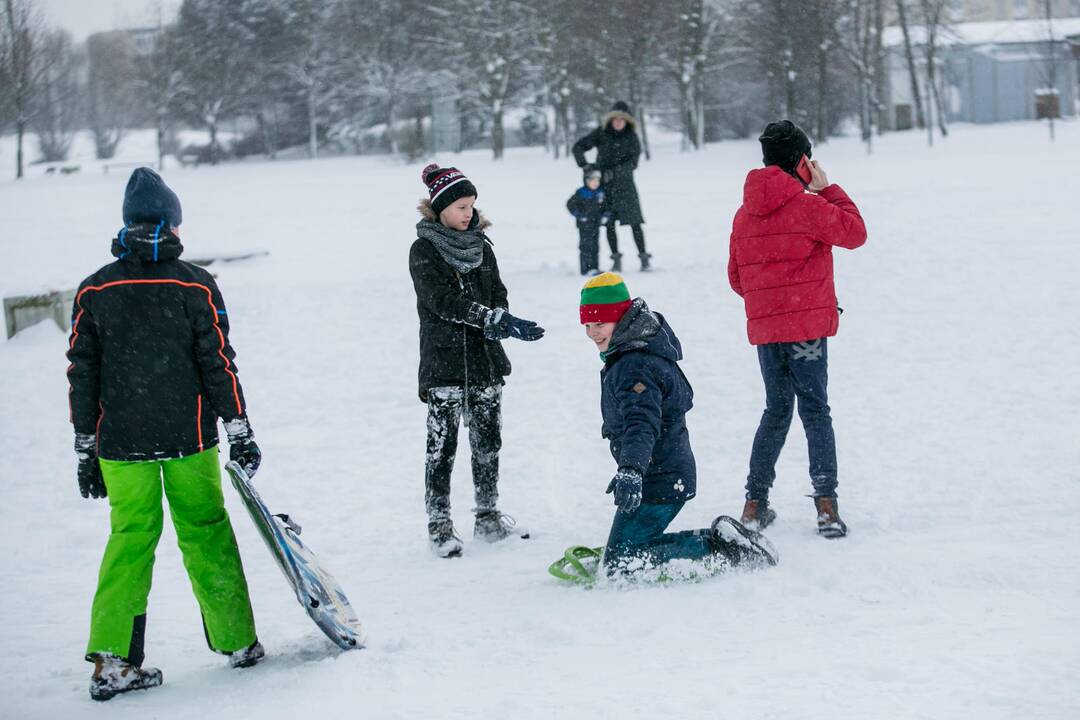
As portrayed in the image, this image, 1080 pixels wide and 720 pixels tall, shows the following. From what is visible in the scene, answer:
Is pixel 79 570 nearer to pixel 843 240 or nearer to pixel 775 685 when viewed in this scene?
pixel 775 685

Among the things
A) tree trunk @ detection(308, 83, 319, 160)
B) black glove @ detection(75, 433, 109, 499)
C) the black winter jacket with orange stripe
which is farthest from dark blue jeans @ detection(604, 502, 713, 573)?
tree trunk @ detection(308, 83, 319, 160)

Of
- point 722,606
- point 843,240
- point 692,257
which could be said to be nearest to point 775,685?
point 722,606

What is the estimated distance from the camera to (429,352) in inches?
212

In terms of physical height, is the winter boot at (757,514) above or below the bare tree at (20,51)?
below

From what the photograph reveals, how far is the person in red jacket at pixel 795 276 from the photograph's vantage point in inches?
198

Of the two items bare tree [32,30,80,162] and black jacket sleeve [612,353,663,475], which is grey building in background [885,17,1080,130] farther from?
black jacket sleeve [612,353,663,475]

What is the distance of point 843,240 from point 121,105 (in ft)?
261

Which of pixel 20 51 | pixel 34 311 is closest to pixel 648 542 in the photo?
pixel 34 311

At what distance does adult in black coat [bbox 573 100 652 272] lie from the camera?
39.2 ft

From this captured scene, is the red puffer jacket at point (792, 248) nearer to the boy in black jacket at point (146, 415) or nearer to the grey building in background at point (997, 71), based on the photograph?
the boy in black jacket at point (146, 415)

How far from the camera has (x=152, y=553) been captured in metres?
Result: 4.09

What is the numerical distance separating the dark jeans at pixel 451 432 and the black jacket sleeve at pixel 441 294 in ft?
1.25

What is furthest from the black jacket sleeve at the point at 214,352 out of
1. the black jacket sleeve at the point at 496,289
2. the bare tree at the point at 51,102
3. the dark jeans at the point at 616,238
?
the bare tree at the point at 51,102

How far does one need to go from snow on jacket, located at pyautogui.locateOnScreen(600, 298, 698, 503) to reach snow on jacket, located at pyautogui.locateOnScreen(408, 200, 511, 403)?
83cm
